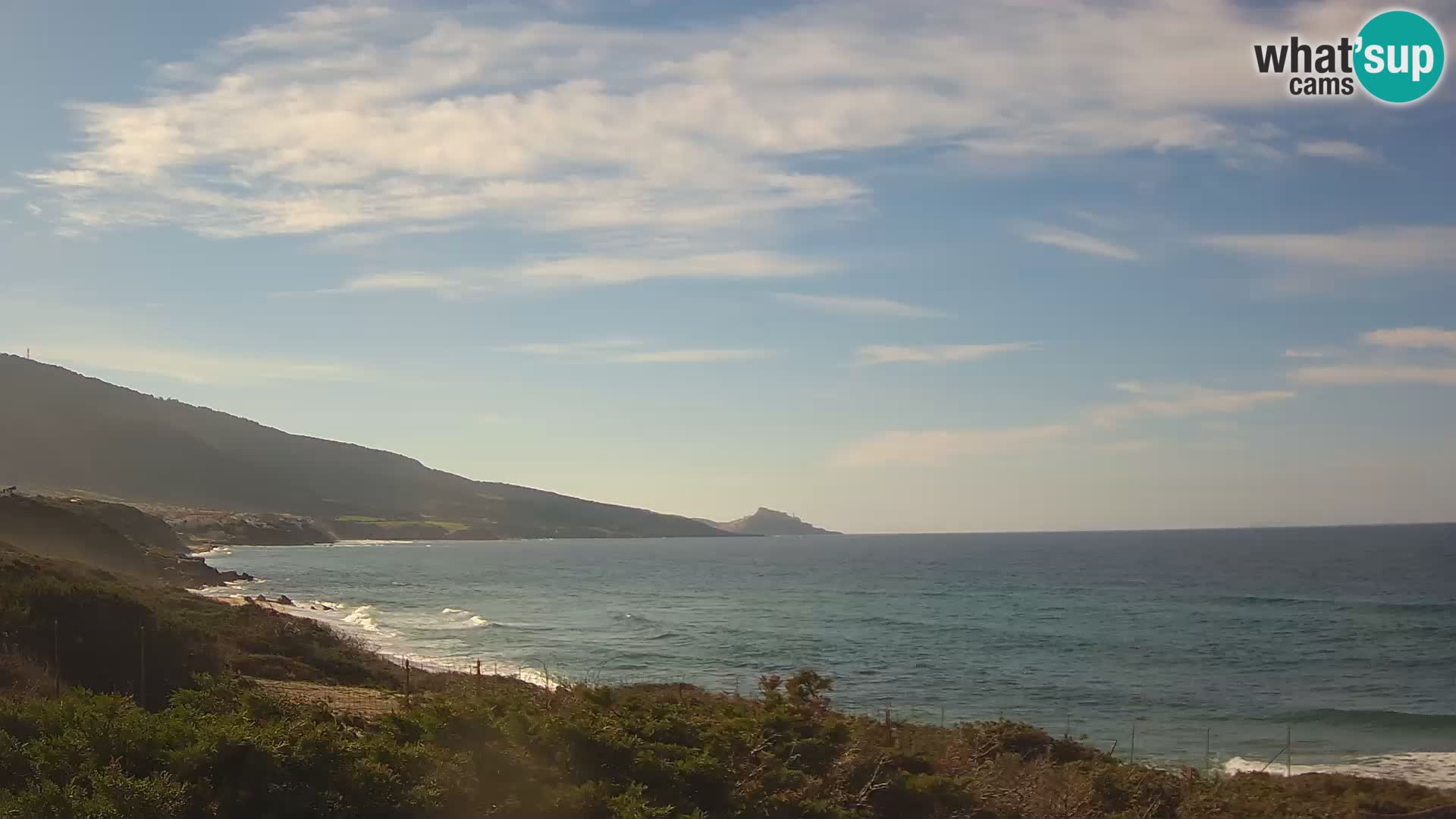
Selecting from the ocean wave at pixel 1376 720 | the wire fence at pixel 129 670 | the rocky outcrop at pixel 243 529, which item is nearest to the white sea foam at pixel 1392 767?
the wire fence at pixel 129 670

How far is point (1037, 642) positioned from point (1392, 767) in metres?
28.9

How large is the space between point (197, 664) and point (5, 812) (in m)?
12.7

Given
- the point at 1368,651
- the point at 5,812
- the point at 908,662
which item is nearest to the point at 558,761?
the point at 5,812

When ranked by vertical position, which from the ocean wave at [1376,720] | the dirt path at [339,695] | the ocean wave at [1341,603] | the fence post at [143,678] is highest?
the fence post at [143,678]

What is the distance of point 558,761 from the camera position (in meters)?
12.6

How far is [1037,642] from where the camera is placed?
5694cm

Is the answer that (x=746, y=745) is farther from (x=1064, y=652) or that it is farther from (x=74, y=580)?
(x=1064, y=652)

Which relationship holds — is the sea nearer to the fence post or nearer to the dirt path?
the dirt path

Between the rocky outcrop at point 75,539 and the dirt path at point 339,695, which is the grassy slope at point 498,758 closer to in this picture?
the dirt path at point 339,695

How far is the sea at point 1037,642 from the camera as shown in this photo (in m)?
34.4

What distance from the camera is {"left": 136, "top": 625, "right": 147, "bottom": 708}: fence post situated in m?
18.7

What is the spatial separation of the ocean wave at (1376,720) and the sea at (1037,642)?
12 centimetres

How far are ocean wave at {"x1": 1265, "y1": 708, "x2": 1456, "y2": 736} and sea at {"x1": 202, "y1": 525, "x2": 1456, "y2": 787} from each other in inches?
4.8

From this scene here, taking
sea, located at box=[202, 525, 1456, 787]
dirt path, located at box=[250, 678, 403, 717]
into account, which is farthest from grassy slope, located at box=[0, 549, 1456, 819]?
sea, located at box=[202, 525, 1456, 787]
